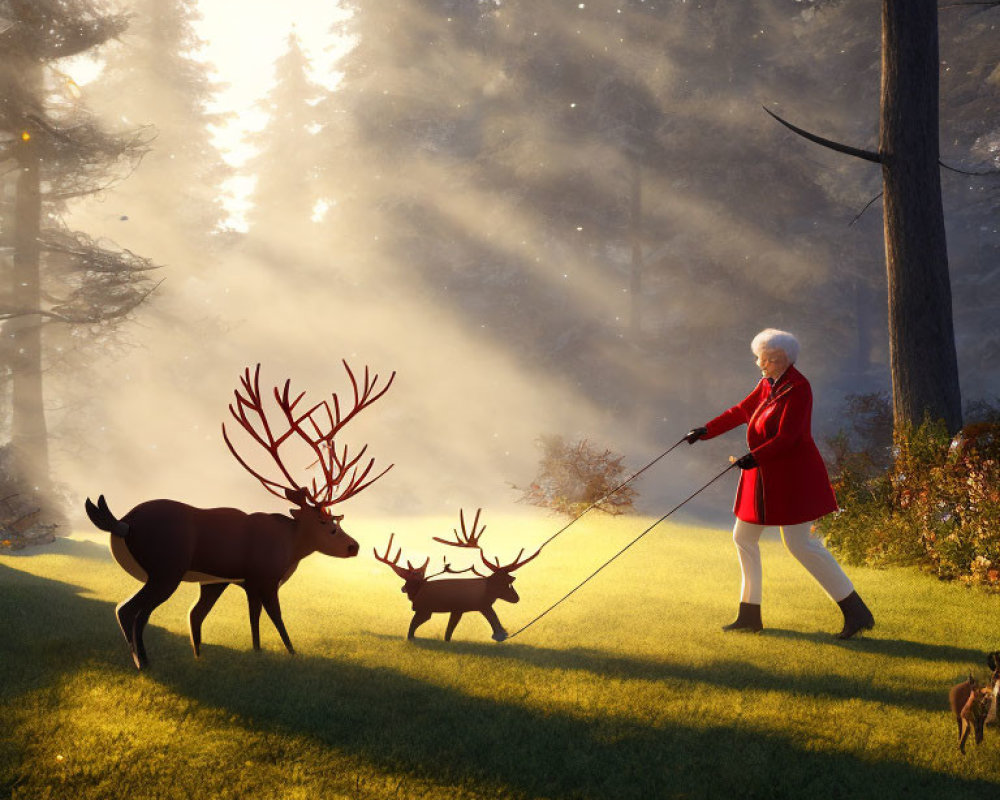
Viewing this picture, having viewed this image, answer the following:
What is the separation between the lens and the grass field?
432cm

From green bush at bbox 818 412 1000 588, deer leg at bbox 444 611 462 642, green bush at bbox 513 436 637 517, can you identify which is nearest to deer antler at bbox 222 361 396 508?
deer leg at bbox 444 611 462 642

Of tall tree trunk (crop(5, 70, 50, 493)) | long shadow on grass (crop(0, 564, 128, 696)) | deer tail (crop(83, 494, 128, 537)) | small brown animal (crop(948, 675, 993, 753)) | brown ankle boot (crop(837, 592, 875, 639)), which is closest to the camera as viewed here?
small brown animal (crop(948, 675, 993, 753))

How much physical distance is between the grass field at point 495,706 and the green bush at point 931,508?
946 mm

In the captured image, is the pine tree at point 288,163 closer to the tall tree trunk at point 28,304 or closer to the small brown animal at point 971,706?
the tall tree trunk at point 28,304

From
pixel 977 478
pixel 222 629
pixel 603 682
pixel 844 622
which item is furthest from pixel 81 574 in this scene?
pixel 977 478

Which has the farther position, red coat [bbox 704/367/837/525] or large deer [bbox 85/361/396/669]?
red coat [bbox 704/367/837/525]

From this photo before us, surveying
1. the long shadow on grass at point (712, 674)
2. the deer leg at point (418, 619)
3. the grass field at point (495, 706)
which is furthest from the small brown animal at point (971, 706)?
the deer leg at point (418, 619)

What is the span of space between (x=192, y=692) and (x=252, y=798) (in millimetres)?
1419

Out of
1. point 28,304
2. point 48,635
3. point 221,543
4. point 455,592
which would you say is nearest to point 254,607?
point 221,543

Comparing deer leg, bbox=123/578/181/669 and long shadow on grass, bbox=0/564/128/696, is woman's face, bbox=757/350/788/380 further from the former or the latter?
long shadow on grass, bbox=0/564/128/696

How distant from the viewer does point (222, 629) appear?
286 inches

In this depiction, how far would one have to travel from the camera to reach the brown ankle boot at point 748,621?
25.1 ft

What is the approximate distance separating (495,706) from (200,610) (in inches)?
93.7

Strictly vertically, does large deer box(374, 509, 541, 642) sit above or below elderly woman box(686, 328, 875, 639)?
below
